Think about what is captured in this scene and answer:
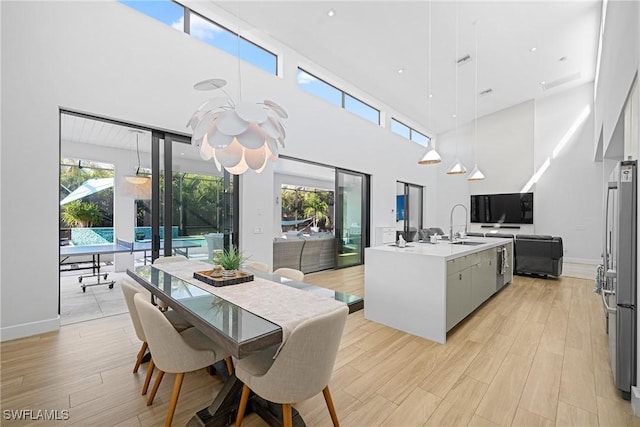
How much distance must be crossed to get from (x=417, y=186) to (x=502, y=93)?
3450 mm

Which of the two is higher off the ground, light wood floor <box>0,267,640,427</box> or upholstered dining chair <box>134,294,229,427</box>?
upholstered dining chair <box>134,294,229,427</box>

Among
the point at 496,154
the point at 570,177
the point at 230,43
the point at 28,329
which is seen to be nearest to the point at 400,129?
the point at 496,154

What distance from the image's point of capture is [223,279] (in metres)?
2.16

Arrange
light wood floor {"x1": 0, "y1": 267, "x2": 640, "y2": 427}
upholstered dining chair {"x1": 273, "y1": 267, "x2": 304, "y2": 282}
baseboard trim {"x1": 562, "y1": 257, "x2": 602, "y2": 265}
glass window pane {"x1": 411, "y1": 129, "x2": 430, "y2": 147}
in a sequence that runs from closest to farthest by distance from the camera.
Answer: light wood floor {"x1": 0, "y1": 267, "x2": 640, "y2": 427}
upholstered dining chair {"x1": 273, "y1": 267, "x2": 304, "y2": 282}
baseboard trim {"x1": 562, "y1": 257, "x2": 602, "y2": 265}
glass window pane {"x1": 411, "y1": 129, "x2": 430, "y2": 147}

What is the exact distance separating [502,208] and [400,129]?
3912 millimetres

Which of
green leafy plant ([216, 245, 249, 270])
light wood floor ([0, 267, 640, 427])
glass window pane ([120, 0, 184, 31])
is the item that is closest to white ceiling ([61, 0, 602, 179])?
glass window pane ([120, 0, 184, 31])

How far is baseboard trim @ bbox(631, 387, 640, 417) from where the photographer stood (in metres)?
1.85

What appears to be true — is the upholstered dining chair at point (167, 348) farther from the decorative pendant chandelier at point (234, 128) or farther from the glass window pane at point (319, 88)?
the glass window pane at point (319, 88)

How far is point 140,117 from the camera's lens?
356 centimetres

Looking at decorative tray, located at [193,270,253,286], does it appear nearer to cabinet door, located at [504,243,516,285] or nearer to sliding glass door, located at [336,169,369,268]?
sliding glass door, located at [336,169,369,268]

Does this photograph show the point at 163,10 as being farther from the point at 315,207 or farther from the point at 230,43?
the point at 315,207

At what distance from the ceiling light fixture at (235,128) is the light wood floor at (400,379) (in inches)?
70.9

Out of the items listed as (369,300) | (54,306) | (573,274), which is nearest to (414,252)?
(369,300)

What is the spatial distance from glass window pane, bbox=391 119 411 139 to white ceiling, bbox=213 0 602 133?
36.6 inches
